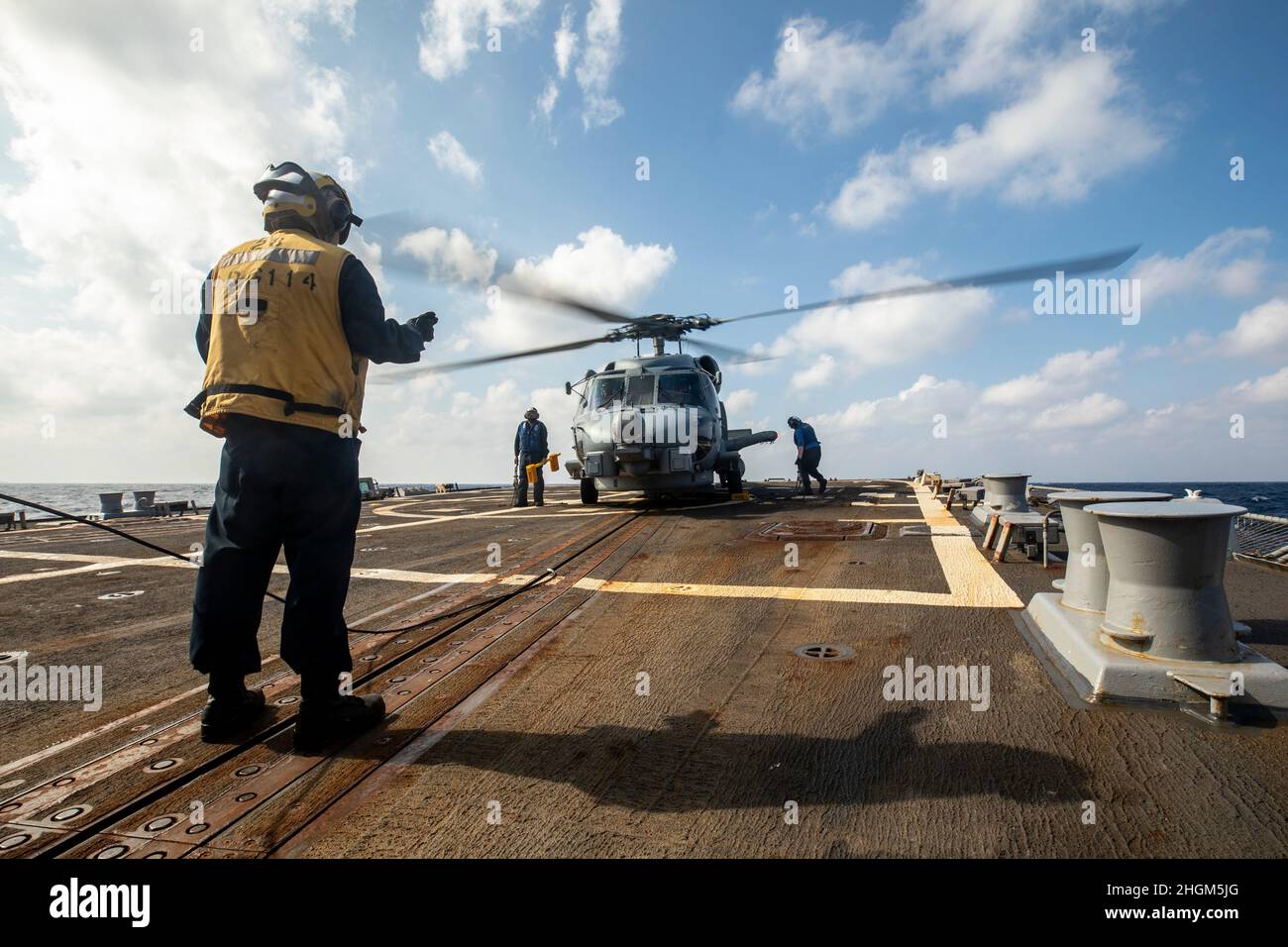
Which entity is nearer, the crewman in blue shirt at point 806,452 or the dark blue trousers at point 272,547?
the dark blue trousers at point 272,547

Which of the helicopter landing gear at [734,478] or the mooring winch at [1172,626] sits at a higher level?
the helicopter landing gear at [734,478]

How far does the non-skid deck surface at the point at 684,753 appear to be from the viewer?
193cm

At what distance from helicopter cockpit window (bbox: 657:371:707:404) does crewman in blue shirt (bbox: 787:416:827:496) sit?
13.0ft

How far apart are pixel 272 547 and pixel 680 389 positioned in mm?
10564

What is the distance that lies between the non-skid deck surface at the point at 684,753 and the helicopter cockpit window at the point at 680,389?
320 inches

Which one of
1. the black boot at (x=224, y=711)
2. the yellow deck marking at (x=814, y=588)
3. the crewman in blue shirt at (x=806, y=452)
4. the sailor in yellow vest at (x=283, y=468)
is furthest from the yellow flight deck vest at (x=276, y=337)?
the crewman in blue shirt at (x=806, y=452)

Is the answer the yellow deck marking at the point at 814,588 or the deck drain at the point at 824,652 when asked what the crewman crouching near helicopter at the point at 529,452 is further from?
the deck drain at the point at 824,652

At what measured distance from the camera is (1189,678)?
2.67 meters

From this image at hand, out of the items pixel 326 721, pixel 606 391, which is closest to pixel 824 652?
pixel 326 721

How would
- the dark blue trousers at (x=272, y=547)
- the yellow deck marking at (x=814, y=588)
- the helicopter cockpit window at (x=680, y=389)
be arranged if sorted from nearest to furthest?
the dark blue trousers at (x=272, y=547) → the yellow deck marking at (x=814, y=588) → the helicopter cockpit window at (x=680, y=389)

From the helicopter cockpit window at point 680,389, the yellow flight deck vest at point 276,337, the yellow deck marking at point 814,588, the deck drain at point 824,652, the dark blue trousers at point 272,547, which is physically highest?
the helicopter cockpit window at point 680,389

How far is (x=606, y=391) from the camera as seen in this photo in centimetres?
1310
